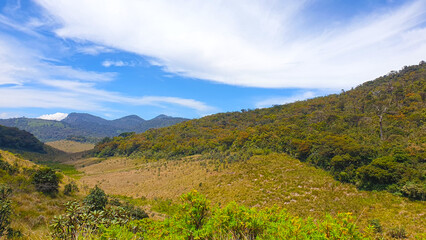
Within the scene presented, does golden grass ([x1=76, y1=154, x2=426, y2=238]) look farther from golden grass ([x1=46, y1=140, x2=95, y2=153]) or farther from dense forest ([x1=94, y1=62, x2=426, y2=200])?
golden grass ([x1=46, y1=140, x2=95, y2=153])

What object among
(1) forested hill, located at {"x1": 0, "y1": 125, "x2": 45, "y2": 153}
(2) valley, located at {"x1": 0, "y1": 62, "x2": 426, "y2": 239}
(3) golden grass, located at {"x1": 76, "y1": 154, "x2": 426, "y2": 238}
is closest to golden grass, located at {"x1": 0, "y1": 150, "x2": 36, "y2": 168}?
(2) valley, located at {"x1": 0, "y1": 62, "x2": 426, "y2": 239}

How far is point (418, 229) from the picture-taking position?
10.4 metres

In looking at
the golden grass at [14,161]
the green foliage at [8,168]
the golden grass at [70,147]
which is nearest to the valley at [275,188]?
the green foliage at [8,168]

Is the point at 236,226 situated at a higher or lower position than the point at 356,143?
lower

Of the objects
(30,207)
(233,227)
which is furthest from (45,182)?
(233,227)

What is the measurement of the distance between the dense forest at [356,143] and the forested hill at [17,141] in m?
36.5

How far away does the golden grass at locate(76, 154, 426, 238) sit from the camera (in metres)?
12.7

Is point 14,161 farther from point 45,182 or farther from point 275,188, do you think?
point 275,188

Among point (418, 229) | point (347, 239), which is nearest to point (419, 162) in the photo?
point (418, 229)

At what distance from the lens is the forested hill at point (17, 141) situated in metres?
61.5

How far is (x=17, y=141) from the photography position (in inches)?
2518

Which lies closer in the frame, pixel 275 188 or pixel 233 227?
pixel 233 227

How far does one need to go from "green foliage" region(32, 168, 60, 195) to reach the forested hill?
67.8 meters

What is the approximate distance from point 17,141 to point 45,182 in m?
72.5
